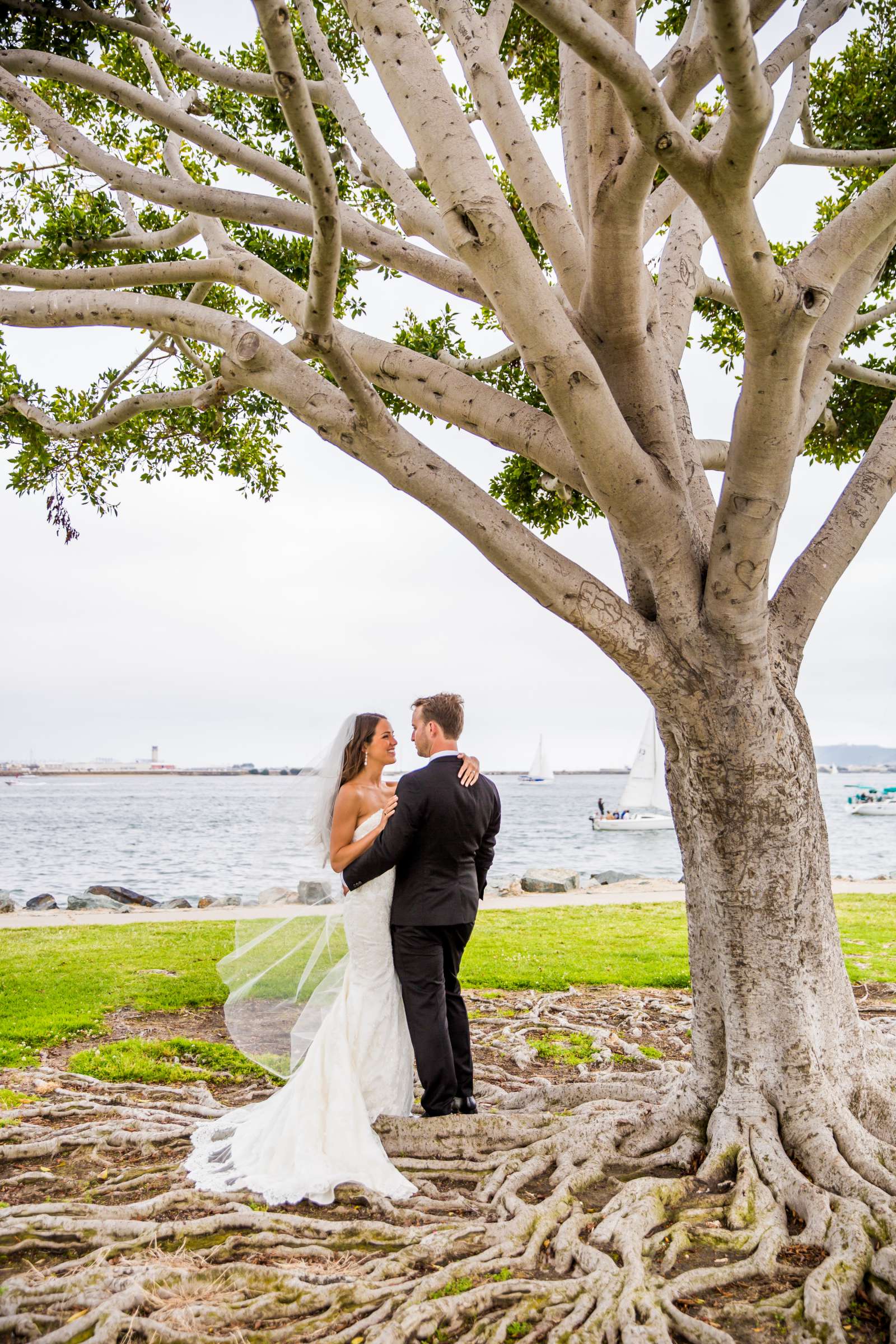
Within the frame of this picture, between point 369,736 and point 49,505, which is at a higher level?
point 49,505

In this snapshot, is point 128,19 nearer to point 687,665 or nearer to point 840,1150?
point 687,665

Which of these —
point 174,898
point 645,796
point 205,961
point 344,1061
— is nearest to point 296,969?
point 344,1061

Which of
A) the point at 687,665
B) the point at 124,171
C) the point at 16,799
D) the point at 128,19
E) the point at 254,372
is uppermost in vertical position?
the point at 128,19

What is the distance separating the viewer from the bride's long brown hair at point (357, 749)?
5.39 metres

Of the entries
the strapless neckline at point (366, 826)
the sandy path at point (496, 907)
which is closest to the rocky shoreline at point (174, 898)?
the sandy path at point (496, 907)

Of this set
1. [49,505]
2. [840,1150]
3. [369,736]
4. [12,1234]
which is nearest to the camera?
[12,1234]

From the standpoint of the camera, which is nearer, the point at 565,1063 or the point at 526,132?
the point at 526,132

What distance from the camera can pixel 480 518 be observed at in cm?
438

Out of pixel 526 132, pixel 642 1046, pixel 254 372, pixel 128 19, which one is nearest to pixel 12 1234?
pixel 254 372

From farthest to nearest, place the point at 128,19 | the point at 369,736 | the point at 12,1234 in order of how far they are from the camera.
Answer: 1. the point at 128,19
2. the point at 369,736
3. the point at 12,1234

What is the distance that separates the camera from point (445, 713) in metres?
5.31

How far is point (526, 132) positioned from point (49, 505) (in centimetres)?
612

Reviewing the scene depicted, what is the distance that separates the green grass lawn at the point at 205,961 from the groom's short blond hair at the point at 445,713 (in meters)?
4.21

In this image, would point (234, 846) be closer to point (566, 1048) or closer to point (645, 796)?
point (645, 796)
